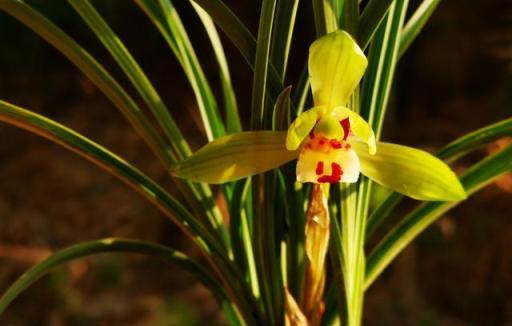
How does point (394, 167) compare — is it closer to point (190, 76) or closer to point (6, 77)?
point (190, 76)

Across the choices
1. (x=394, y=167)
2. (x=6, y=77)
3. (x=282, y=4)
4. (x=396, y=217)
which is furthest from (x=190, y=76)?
(x=6, y=77)

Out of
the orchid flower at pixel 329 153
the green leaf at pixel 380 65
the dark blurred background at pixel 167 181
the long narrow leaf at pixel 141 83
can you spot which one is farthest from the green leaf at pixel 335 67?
the dark blurred background at pixel 167 181

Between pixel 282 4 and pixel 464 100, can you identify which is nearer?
pixel 282 4

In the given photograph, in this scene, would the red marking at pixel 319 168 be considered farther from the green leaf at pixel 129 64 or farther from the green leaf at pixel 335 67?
the green leaf at pixel 129 64

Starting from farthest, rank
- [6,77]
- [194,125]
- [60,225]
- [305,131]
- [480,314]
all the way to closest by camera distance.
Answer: [6,77] → [194,125] → [60,225] → [480,314] → [305,131]

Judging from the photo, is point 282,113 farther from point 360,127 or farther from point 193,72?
point 193,72

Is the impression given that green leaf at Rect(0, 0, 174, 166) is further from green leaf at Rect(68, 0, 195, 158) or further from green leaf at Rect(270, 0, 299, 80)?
green leaf at Rect(270, 0, 299, 80)
